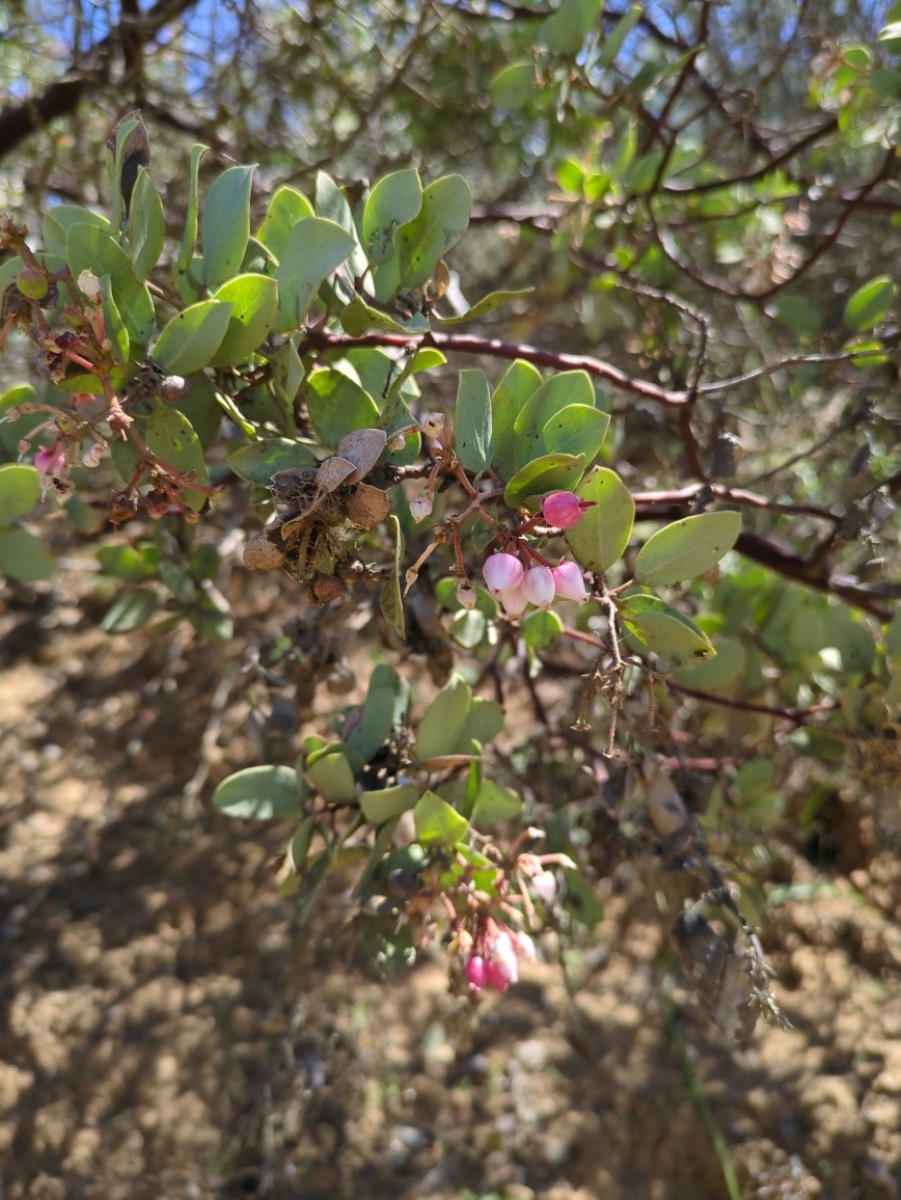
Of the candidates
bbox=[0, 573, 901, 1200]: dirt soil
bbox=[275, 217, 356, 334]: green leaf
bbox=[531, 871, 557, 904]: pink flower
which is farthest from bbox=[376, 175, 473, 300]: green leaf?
bbox=[0, 573, 901, 1200]: dirt soil

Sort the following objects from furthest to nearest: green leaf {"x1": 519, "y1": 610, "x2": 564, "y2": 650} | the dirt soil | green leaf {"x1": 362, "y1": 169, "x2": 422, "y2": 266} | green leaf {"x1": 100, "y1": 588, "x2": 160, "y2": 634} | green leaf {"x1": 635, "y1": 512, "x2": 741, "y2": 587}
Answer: the dirt soil → green leaf {"x1": 100, "y1": 588, "x2": 160, "y2": 634} → green leaf {"x1": 519, "y1": 610, "x2": 564, "y2": 650} → green leaf {"x1": 362, "y1": 169, "x2": 422, "y2": 266} → green leaf {"x1": 635, "y1": 512, "x2": 741, "y2": 587}

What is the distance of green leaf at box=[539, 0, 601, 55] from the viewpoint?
4.60ft

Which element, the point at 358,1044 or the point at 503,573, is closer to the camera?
the point at 503,573

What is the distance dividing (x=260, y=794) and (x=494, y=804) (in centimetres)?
26

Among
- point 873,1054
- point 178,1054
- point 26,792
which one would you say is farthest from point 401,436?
point 26,792

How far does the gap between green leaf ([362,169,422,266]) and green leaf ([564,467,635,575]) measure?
329 mm

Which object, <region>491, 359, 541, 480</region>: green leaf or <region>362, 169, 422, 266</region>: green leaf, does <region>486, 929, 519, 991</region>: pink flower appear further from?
<region>362, 169, 422, 266</region>: green leaf

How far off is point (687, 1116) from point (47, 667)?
199cm

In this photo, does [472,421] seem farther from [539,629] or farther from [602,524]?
[539,629]

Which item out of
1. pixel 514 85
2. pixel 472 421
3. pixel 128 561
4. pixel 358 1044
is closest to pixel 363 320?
pixel 472 421

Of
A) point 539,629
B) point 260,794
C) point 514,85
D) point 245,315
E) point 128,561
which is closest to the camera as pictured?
point 245,315

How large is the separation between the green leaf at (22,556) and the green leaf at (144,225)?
43 centimetres

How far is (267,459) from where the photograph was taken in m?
0.75

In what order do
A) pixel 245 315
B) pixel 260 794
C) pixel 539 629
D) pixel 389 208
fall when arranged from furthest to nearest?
1. pixel 539 629
2. pixel 260 794
3. pixel 389 208
4. pixel 245 315
